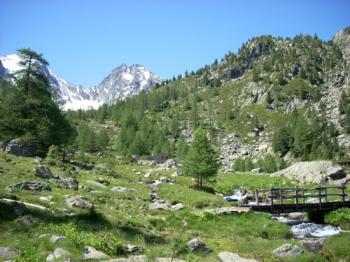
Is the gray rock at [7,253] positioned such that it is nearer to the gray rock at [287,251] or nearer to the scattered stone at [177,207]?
the gray rock at [287,251]

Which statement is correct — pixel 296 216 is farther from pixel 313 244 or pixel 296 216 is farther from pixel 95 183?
pixel 95 183

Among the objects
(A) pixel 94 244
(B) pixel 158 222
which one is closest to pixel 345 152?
(B) pixel 158 222

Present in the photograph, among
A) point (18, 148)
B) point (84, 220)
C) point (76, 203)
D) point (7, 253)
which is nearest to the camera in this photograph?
point (7, 253)

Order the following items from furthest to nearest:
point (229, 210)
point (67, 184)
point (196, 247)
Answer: point (229, 210), point (67, 184), point (196, 247)

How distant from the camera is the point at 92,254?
1565 centimetres

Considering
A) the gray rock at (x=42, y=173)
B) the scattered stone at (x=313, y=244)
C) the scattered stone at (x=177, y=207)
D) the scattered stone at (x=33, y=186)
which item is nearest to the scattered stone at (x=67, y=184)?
the gray rock at (x=42, y=173)

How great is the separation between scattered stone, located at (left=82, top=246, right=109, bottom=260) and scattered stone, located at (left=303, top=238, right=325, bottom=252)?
13606mm

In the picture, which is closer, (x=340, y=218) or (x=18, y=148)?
(x=340, y=218)

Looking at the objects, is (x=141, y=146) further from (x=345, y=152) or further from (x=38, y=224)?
(x=38, y=224)

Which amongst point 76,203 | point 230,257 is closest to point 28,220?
point 76,203

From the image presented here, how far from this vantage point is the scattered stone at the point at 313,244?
23195mm

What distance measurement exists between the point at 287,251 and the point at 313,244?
15.4 ft

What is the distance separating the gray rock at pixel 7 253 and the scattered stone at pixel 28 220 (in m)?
3.03

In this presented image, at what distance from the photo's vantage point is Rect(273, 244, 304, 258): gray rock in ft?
67.2
